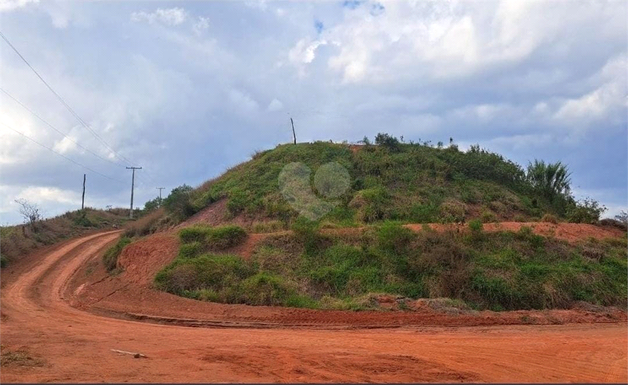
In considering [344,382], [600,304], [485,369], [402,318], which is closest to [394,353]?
[485,369]

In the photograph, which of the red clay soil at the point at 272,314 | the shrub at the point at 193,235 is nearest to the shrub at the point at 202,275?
the red clay soil at the point at 272,314

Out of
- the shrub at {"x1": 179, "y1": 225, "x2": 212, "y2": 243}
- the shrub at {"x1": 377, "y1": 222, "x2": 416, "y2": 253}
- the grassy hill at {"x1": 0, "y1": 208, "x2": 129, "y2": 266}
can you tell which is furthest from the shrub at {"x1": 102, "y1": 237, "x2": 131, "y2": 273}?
the shrub at {"x1": 377, "y1": 222, "x2": 416, "y2": 253}

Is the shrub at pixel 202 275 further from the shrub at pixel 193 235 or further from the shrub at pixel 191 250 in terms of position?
the shrub at pixel 193 235

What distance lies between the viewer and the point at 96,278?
26.8 meters

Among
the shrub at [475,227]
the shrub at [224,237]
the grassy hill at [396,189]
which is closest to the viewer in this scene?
the shrub at [475,227]

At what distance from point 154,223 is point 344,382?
30.2 meters

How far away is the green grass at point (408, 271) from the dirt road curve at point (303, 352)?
3.54 m

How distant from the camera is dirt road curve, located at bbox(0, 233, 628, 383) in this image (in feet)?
32.0

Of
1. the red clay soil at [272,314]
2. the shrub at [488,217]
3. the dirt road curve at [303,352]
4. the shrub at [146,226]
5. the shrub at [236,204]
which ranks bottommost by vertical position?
the dirt road curve at [303,352]

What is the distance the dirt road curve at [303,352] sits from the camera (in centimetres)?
976

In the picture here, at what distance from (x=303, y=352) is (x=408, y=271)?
1091cm

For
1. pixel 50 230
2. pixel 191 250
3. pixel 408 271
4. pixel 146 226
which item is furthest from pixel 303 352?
pixel 50 230

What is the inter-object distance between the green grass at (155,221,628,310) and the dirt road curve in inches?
139

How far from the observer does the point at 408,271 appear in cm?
2230
